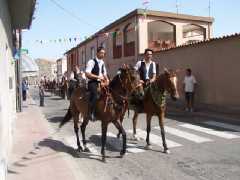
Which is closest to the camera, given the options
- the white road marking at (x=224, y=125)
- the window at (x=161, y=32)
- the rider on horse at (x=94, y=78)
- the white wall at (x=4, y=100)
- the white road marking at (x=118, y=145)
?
the white wall at (x=4, y=100)

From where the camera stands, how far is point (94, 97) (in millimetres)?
8953

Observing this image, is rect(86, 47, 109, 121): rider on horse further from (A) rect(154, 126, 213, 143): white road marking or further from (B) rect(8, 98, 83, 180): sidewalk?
(A) rect(154, 126, 213, 143): white road marking

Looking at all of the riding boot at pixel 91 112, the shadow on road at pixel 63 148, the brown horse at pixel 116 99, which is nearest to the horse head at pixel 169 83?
the brown horse at pixel 116 99

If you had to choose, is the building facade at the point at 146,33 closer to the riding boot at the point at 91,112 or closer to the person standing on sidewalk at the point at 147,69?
the person standing on sidewalk at the point at 147,69

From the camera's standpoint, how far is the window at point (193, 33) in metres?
31.7

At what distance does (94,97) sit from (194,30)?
27.1 meters

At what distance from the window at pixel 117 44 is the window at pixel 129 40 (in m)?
0.77

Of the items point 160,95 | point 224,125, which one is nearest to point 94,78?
point 160,95

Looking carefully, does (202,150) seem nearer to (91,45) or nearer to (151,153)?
(151,153)

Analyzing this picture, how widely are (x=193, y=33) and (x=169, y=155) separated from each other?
27874 millimetres

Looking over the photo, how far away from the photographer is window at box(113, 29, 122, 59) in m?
33.3

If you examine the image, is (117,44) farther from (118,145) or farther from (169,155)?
(169,155)

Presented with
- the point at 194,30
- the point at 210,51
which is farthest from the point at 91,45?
the point at 210,51

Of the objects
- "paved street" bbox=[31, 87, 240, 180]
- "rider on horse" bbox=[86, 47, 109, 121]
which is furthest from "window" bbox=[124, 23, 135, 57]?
"rider on horse" bbox=[86, 47, 109, 121]
